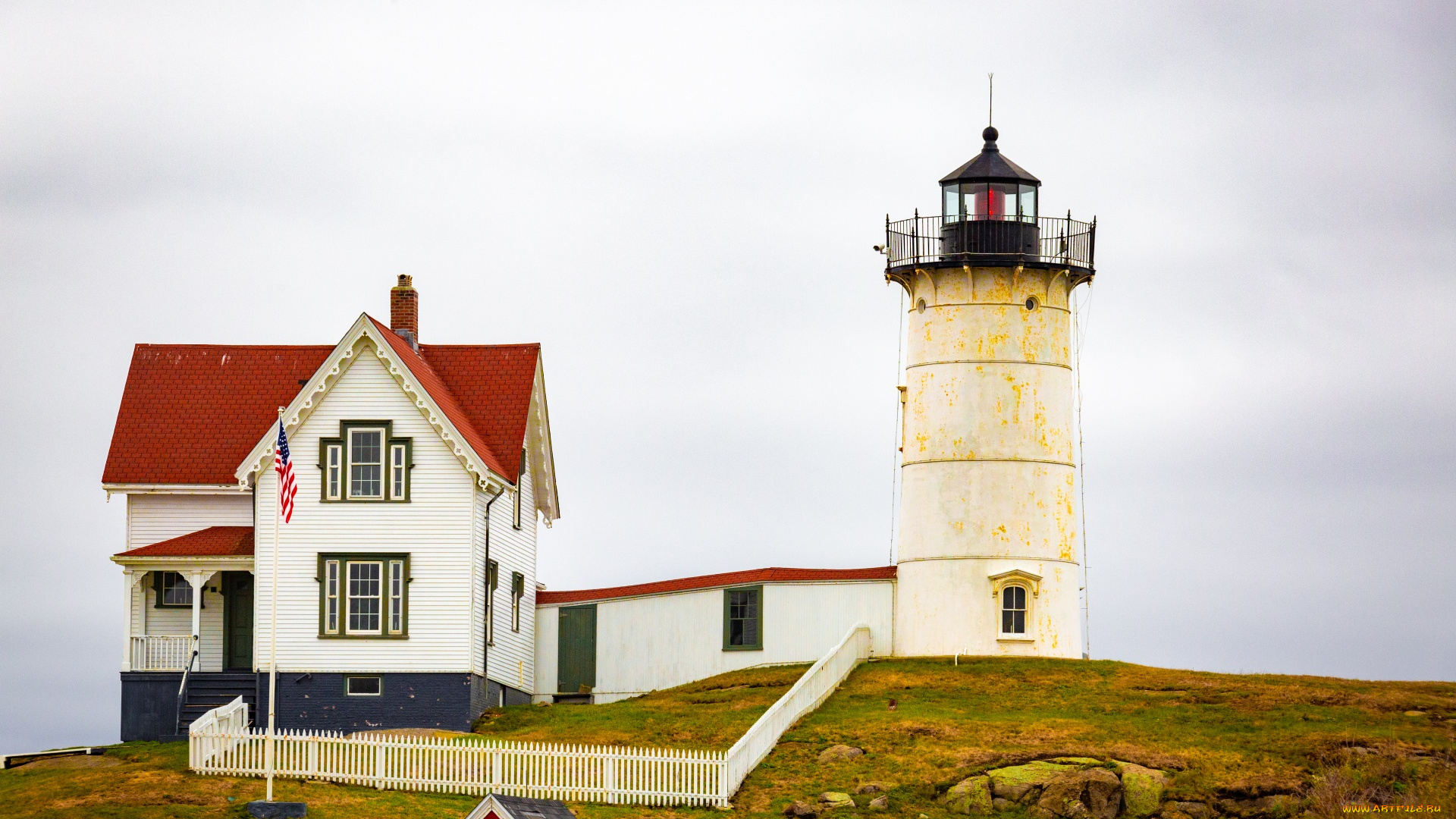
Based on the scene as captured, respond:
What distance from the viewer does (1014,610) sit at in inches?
1965

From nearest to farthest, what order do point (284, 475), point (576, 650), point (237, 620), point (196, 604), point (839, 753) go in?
point (284, 475), point (839, 753), point (196, 604), point (237, 620), point (576, 650)

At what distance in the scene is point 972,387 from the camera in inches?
1999

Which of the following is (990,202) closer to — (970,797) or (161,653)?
(970,797)

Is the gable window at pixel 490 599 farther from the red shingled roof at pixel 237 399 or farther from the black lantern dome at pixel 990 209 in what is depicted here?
the black lantern dome at pixel 990 209

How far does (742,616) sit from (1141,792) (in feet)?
51.5

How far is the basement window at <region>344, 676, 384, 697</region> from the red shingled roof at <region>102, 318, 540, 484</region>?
5516 millimetres

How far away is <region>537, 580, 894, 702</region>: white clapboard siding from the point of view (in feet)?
163

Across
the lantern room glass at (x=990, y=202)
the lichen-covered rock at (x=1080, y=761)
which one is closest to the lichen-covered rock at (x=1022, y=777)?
the lichen-covered rock at (x=1080, y=761)

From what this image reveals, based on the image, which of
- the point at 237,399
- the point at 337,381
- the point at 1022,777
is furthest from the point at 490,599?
the point at 1022,777

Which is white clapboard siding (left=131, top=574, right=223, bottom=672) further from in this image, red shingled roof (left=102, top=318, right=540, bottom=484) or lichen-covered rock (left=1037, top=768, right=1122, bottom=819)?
lichen-covered rock (left=1037, top=768, right=1122, bottom=819)

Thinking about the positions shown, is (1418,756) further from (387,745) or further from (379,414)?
(379,414)

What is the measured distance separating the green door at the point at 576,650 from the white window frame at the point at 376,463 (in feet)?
28.2

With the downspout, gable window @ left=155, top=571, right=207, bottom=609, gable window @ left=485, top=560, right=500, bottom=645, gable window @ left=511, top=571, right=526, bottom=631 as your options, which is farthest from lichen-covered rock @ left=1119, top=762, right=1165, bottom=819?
gable window @ left=155, top=571, right=207, bottom=609

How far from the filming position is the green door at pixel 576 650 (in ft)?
169
